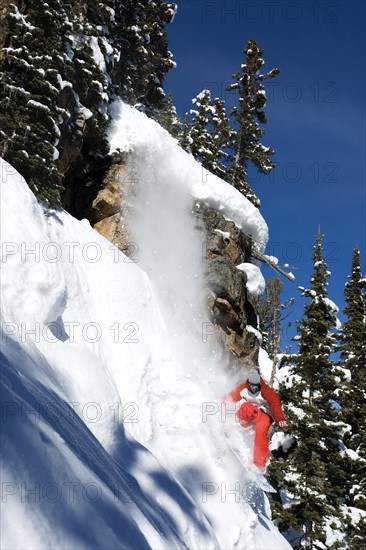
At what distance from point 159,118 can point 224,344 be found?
39.9 feet

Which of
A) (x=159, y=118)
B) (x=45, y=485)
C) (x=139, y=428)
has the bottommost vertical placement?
(x=45, y=485)

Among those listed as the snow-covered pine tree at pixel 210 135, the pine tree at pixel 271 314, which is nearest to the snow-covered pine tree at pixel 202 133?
the snow-covered pine tree at pixel 210 135

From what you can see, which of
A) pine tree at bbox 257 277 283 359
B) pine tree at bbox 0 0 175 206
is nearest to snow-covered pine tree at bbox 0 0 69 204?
pine tree at bbox 0 0 175 206

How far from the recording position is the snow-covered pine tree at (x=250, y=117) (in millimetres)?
25969

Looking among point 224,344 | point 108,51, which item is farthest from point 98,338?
point 108,51

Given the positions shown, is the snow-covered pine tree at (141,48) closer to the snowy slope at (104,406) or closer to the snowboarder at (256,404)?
the snowy slope at (104,406)

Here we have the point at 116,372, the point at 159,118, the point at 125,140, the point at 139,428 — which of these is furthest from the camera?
the point at 159,118

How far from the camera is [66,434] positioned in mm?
3268

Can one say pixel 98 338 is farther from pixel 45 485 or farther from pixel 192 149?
pixel 192 149

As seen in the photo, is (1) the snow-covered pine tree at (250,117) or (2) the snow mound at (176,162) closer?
(2) the snow mound at (176,162)

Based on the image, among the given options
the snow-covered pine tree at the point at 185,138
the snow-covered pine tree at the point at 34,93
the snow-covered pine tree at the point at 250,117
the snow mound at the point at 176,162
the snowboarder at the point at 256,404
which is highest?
the snow-covered pine tree at the point at 250,117

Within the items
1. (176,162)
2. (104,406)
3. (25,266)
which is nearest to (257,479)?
(104,406)

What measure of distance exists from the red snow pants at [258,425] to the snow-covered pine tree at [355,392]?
11.2 m

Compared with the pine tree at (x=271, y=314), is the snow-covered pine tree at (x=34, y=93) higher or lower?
lower
